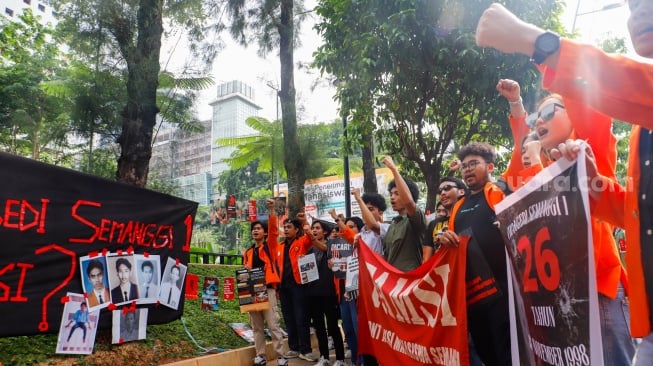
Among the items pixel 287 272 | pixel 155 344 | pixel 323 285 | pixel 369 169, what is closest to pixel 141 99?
pixel 287 272

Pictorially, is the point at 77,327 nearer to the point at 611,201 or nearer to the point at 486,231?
the point at 486,231

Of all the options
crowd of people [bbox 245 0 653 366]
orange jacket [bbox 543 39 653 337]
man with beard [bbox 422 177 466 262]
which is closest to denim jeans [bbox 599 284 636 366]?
crowd of people [bbox 245 0 653 366]

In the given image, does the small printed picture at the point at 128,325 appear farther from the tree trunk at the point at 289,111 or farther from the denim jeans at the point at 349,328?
the tree trunk at the point at 289,111

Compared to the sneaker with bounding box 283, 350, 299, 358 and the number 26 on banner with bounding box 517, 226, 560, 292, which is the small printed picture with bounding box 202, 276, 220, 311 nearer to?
the sneaker with bounding box 283, 350, 299, 358

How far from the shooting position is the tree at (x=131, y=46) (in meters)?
6.55

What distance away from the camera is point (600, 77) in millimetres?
1367

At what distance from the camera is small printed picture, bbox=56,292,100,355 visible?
445cm

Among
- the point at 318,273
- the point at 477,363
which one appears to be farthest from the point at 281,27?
the point at 477,363

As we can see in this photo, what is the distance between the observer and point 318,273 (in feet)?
20.7

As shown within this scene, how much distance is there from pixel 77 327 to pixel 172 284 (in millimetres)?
1124

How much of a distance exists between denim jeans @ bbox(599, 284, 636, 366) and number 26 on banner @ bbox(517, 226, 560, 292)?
38 cm

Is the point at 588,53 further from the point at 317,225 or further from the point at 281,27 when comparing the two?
the point at 281,27

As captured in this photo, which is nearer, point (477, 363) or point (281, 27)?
point (477, 363)

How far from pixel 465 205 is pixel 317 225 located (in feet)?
11.5
